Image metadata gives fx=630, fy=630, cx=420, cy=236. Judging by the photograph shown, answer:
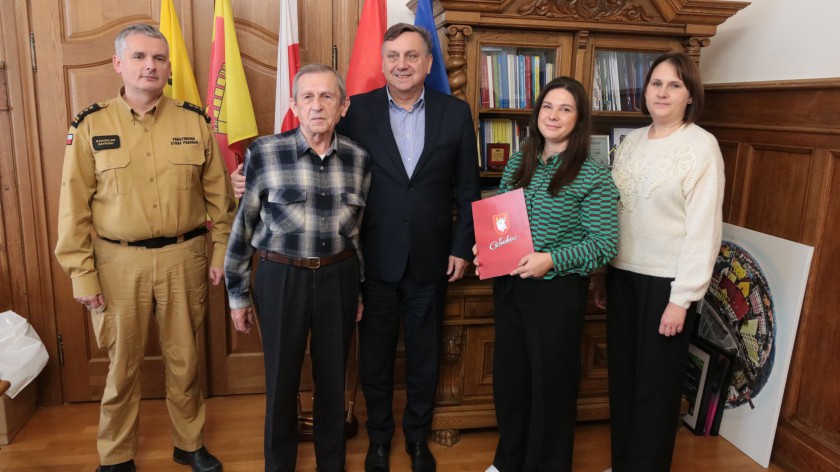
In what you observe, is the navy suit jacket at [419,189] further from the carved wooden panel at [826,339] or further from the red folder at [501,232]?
the carved wooden panel at [826,339]

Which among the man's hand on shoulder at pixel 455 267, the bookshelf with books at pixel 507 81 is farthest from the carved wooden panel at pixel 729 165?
the man's hand on shoulder at pixel 455 267

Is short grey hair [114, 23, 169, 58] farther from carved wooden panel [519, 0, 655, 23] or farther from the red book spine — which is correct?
carved wooden panel [519, 0, 655, 23]

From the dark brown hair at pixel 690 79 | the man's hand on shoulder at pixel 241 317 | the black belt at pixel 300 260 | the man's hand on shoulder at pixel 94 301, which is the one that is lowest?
the man's hand on shoulder at pixel 241 317

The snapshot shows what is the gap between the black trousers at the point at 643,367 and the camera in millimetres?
2080

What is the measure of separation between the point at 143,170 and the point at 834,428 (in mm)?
2632

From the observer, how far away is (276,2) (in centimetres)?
275

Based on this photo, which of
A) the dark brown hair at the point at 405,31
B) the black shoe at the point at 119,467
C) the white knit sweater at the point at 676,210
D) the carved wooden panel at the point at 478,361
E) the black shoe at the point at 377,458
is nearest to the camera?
the white knit sweater at the point at 676,210

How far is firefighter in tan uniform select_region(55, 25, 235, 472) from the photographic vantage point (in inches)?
81.4

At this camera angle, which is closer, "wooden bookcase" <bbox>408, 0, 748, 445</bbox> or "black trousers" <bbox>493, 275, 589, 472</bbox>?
"black trousers" <bbox>493, 275, 589, 472</bbox>

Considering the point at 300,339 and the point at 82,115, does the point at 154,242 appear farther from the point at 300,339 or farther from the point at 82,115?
the point at 300,339

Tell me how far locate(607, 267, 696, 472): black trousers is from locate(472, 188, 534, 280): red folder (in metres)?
0.41

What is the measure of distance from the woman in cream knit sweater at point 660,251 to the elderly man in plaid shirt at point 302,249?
0.91 m

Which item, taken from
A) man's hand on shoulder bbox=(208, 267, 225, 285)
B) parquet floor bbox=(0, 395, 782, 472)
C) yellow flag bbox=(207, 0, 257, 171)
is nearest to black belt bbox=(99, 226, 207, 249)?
man's hand on shoulder bbox=(208, 267, 225, 285)

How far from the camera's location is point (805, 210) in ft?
7.93
